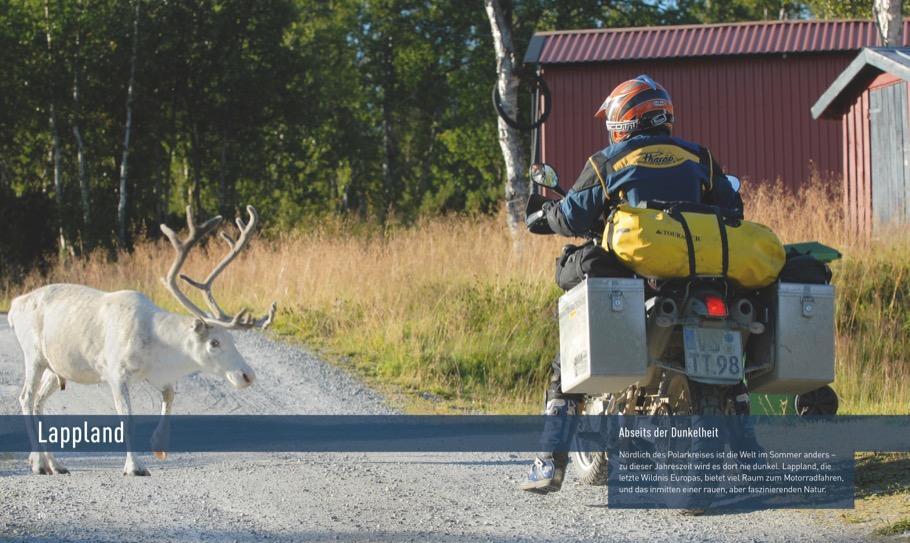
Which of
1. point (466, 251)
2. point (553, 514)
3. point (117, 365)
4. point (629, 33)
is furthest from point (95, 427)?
point (629, 33)

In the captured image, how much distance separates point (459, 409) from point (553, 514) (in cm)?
487

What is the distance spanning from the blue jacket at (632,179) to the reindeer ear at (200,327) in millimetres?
2477

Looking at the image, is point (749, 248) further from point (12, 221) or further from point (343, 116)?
point (343, 116)

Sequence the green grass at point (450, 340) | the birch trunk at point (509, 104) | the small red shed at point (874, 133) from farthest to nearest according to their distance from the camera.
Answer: the birch trunk at point (509, 104)
the small red shed at point (874, 133)
the green grass at point (450, 340)

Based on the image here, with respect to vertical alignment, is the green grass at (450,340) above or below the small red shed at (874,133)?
below

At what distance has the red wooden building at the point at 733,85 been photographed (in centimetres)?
2352

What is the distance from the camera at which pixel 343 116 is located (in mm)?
38312

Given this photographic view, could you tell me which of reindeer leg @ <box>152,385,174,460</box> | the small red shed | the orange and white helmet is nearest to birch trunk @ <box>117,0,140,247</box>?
the small red shed

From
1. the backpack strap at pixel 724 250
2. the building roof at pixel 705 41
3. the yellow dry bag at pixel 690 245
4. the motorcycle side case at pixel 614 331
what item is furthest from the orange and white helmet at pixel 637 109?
the building roof at pixel 705 41

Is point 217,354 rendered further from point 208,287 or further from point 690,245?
point 690,245

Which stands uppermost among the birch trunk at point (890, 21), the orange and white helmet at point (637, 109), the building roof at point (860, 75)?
the birch trunk at point (890, 21)

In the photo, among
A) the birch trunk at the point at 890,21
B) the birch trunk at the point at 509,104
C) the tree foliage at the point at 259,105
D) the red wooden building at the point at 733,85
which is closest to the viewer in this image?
the birch trunk at the point at 890,21

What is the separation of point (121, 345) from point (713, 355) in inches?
150

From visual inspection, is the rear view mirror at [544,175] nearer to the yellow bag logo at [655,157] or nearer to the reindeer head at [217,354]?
the yellow bag logo at [655,157]
